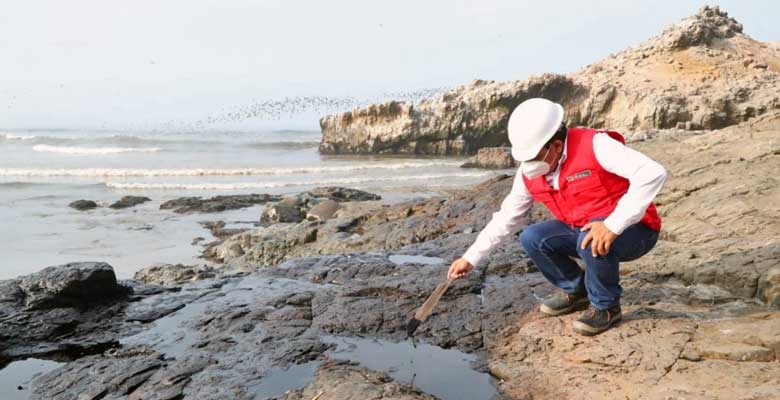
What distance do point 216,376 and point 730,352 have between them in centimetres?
Answer: 252

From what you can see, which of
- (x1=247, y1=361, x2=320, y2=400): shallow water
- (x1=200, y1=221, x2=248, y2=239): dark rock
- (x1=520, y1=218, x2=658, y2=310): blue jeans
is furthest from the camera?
(x1=200, y1=221, x2=248, y2=239): dark rock

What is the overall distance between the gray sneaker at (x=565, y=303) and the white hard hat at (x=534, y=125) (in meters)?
1.06

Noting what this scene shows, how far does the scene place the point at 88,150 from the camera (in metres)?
31.7

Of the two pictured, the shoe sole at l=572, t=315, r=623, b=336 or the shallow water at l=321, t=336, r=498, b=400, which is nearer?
the shallow water at l=321, t=336, r=498, b=400

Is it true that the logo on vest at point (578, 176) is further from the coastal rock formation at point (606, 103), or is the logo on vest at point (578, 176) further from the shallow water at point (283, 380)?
the coastal rock formation at point (606, 103)

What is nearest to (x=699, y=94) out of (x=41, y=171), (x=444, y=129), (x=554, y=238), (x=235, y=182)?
(x=444, y=129)

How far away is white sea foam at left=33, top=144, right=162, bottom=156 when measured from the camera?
30.7 metres

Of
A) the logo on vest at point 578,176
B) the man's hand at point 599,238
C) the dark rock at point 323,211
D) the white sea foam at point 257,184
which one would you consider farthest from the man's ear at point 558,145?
the white sea foam at point 257,184

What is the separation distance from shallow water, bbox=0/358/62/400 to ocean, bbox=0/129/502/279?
440 centimetres

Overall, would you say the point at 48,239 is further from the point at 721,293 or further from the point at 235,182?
the point at 721,293

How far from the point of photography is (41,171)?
22.1 metres

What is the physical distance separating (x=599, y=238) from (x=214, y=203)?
454 inches

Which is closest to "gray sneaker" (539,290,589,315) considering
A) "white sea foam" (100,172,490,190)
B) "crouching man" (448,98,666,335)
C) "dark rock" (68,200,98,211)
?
"crouching man" (448,98,666,335)

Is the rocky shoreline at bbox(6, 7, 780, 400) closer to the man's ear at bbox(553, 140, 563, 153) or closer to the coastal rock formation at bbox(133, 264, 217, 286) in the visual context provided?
the coastal rock formation at bbox(133, 264, 217, 286)
